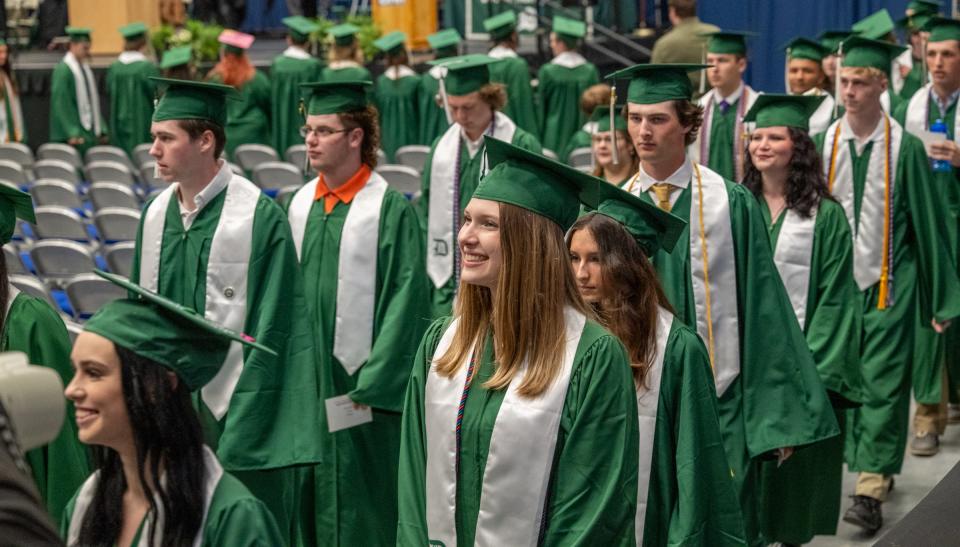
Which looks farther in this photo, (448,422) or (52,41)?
(52,41)

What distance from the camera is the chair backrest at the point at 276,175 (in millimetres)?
10438

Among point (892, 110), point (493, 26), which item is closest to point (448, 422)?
point (892, 110)

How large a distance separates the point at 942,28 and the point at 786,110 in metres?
2.50

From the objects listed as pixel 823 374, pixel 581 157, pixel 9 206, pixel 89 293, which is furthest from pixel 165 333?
pixel 581 157

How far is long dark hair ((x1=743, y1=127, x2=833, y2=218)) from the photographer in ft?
17.9

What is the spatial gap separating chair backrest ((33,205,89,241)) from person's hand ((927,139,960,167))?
4612 millimetres

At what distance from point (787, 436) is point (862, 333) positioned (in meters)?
2.30

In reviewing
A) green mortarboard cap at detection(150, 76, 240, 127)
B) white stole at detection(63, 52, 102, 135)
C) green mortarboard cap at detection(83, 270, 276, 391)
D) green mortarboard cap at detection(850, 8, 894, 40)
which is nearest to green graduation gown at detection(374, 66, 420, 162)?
white stole at detection(63, 52, 102, 135)

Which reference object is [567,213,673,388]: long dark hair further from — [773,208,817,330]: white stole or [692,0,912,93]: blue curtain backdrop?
[692,0,912,93]: blue curtain backdrop

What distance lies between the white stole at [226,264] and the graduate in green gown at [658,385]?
1.29 metres

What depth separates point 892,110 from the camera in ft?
27.8

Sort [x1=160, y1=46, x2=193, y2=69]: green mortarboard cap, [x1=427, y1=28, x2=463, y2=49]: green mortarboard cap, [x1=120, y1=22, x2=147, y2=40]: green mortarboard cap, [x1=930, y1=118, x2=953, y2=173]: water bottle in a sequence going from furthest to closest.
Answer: [x1=120, y1=22, x2=147, y2=40]: green mortarboard cap, [x1=427, y1=28, x2=463, y2=49]: green mortarboard cap, [x1=160, y1=46, x2=193, y2=69]: green mortarboard cap, [x1=930, y1=118, x2=953, y2=173]: water bottle

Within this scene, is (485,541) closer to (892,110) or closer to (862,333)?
(862,333)

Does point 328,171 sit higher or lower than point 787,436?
higher
